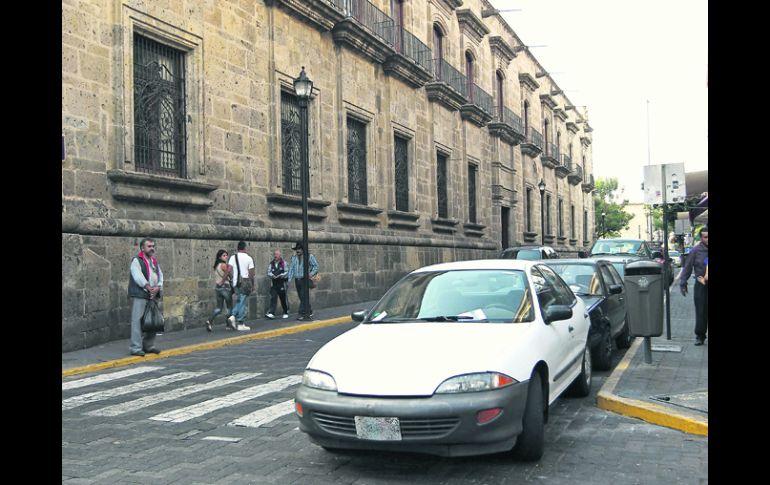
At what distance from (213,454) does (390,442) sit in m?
1.67

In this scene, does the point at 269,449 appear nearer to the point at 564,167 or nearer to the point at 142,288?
the point at 142,288

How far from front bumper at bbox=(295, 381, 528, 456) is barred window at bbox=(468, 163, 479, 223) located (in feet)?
89.4

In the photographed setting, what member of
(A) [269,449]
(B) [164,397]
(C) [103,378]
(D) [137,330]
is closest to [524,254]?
(D) [137,330]

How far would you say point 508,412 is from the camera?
182 inches

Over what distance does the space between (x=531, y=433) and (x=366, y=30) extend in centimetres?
1745

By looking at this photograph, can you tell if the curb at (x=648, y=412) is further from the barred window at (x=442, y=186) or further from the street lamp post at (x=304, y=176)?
the barred window at (x=442, y=186)

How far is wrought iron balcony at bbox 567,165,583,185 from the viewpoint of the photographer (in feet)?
181

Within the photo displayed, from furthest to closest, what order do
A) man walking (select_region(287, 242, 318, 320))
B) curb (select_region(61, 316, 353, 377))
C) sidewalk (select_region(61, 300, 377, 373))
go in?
man walking (select_region(287, 242, 318, 320)), sidewalk (select_region(61, 300, 377, 373)), curb (select_region(61, 316, 353, 377))

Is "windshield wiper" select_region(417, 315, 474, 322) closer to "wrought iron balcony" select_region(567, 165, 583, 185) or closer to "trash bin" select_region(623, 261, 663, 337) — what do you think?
"trash bin" select_region(623, 261, 663, 337)

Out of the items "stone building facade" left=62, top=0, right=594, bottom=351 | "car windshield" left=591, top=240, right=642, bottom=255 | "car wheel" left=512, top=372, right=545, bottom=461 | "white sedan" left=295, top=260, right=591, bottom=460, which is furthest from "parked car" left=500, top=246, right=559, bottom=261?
"car wheel" left=512, top=372, right=545, bottom=461

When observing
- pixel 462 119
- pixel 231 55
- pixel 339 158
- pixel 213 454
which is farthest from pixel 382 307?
pixel 462 119

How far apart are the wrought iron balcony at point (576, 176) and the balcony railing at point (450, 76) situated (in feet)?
87.6
